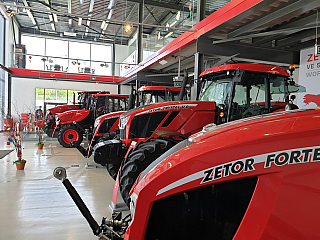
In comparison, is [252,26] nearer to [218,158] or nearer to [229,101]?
[229,101]

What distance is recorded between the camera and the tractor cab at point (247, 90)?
12.8 feet

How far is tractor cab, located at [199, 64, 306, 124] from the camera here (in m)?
3.89

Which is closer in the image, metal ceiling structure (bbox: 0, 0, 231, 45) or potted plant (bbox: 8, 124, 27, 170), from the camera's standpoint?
potted plant (bbox: 8, 124, 27, 170)

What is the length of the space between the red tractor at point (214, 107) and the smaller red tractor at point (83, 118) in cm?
542

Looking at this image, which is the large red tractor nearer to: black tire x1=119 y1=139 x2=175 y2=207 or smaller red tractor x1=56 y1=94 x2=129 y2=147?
black tire x1=119 y1=139 x2=175 y2=207

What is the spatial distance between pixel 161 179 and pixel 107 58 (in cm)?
2289

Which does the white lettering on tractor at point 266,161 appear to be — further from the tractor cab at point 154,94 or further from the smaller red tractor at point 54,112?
the smaller red tractor at point 54,112

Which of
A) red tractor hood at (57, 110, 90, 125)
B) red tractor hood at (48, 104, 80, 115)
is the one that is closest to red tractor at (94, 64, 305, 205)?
red tractor hood at (57, 110, 90, 125)

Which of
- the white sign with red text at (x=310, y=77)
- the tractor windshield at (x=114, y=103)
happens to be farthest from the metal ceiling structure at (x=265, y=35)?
the tractor windshield at (x=114, y=103)

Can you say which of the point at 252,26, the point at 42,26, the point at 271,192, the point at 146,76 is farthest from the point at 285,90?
the point at 42,26

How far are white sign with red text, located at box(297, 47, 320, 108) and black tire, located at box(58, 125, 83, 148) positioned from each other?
781 cm

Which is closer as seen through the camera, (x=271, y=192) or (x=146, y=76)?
(x=271, y=192)

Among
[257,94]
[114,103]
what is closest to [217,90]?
[257,94]

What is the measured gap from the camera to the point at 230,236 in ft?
4.10
